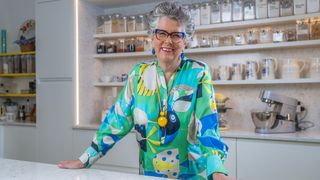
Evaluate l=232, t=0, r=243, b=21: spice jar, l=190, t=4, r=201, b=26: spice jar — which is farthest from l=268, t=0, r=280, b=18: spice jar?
l=190, t=4, r=201, b=26: spice jar

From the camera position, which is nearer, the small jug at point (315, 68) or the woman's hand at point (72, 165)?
the woman's hand at point (72, 165)

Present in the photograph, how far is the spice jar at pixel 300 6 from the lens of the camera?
2.71m

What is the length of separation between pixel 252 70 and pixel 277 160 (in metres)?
0.81

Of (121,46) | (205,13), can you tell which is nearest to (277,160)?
(205,13)

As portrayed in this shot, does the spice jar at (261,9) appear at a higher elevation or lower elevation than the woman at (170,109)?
higher

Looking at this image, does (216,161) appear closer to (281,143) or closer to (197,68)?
(197,68)

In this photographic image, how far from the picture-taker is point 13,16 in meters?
4.40

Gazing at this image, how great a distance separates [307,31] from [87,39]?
2095mm

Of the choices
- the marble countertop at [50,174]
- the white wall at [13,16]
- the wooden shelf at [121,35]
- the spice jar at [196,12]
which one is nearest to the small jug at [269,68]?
the spice jar at [196,12]

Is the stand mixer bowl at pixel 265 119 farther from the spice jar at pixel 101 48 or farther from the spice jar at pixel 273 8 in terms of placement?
the spice jar at pixel 101 48

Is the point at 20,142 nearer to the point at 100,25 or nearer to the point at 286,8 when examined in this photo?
the point at 100,25

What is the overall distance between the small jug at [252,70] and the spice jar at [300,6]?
0.53 meters

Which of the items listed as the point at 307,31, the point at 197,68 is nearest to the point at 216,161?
the point at 197,68

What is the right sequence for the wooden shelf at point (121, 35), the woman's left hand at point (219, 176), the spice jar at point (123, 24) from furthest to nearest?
the spice jar at point (123, 24) < the wooden shelf at point (121, 35) < the woman's left hand at point (219, 176)
